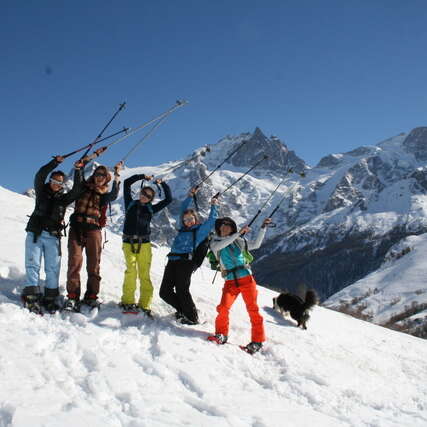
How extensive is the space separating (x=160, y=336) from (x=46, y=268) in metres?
2.55

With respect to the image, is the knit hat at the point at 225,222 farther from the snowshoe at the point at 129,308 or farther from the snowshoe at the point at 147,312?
the snowshoe at the point at 129,308

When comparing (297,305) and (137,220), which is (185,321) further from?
(297,305)

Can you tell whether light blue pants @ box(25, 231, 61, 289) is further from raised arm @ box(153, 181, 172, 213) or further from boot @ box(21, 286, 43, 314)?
raised arm @ box(153, 181, 172, 213)

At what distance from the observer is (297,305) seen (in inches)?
496

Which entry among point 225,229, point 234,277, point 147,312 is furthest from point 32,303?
point 225,229

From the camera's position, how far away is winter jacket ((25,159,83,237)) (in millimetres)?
7941

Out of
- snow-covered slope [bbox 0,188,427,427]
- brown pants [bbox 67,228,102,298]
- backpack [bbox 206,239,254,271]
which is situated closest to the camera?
snow-covered slope [bbox 0,188,427,427]

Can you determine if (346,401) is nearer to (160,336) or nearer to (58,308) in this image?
(160,336)

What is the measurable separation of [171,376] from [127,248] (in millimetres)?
3279

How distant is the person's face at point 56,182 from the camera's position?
26.9 feet

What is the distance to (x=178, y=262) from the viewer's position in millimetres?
9062

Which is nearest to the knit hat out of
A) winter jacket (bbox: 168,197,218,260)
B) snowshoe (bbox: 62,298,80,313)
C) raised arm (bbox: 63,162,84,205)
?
winter jacket (bbox: 168,197,218,260)

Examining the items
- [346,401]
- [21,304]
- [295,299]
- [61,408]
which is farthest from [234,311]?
[61,408]

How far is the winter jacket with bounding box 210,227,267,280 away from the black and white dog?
418 cm
